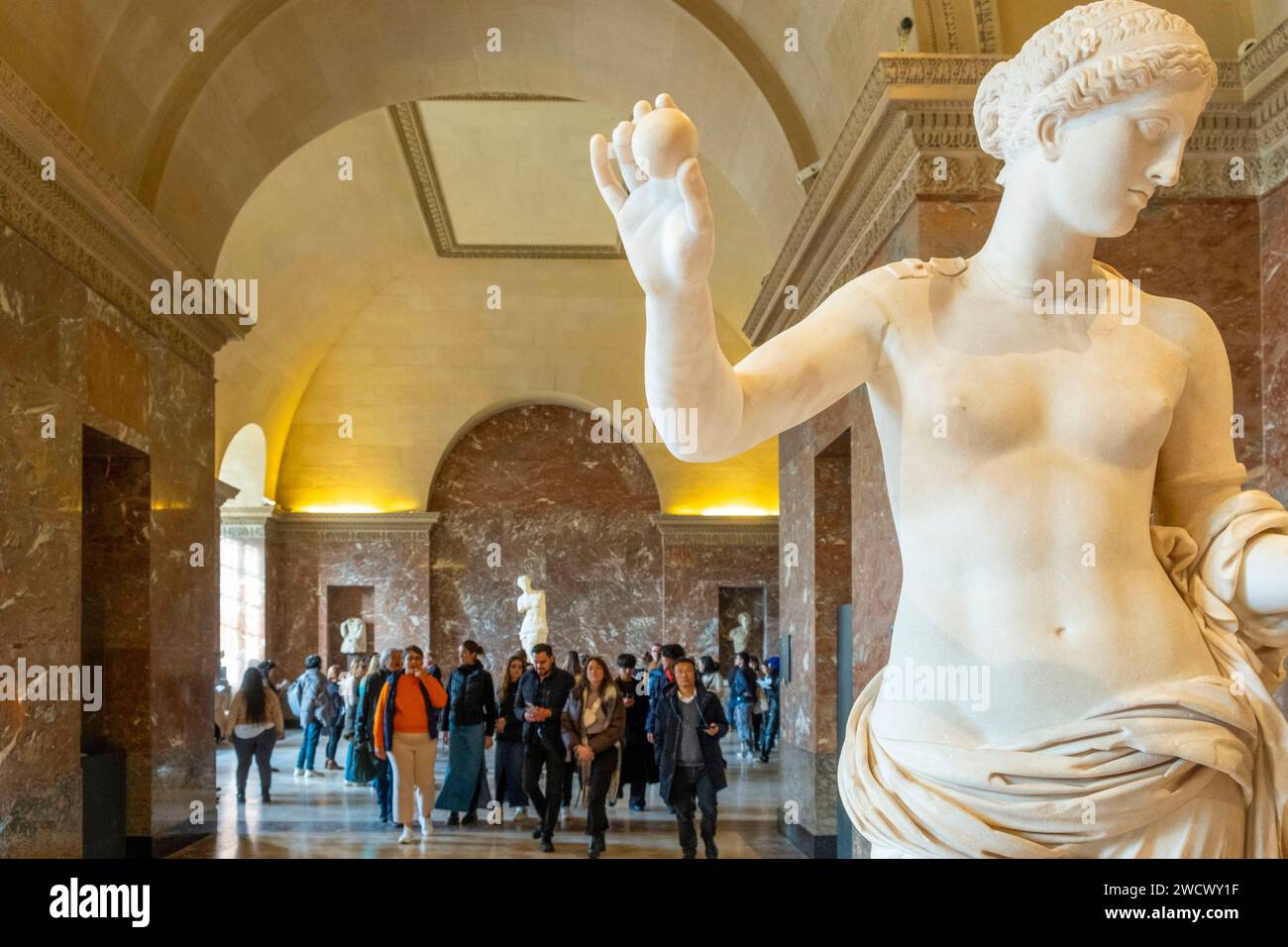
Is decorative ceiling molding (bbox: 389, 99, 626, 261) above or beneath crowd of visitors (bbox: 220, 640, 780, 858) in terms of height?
above

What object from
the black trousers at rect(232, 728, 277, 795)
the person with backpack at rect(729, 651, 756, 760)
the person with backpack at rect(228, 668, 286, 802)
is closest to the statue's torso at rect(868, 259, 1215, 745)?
the person with backpack at rect(228, 668, 286, 802)

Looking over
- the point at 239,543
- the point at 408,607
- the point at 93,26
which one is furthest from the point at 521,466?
the point at 93,26

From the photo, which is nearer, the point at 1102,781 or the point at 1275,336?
the point at 1102,781

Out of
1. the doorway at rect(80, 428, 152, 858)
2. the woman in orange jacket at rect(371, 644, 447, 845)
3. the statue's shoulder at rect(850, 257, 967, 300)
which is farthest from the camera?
the woman in orange jacket at rect(371, 644, 447, 845)

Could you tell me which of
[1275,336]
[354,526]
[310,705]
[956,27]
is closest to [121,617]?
[310,705]

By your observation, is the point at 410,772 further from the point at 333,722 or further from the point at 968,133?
the point at 968,133

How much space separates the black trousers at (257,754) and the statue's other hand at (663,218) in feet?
39.0

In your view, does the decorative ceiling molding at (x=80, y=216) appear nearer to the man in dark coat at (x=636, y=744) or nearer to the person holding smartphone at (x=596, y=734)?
the person holding smartphone at (x=596, y=734)

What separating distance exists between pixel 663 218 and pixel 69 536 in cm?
703

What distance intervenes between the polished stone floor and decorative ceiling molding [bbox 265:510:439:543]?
8.10m

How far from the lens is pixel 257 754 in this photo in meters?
13.0

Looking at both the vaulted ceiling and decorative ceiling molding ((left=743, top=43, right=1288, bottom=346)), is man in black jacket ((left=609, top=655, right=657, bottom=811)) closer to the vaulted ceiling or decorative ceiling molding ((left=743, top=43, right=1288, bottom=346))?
the vaulted ceiling

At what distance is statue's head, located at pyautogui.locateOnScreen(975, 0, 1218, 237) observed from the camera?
1.96 metres

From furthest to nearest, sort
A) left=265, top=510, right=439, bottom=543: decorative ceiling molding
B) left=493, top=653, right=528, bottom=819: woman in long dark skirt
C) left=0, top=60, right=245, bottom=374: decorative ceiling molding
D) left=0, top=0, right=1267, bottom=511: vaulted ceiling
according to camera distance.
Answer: left=265, top=510, right=439, bottom=543: decorative ceiling molding < left=493, top=653, right=528, bottom=819: woman in long dark skirt < left=0, top=0, right=1267, bottom=511: vaulted ceiling < left=0, top=60, right=245, bottom=374: decorative ceiling molding
